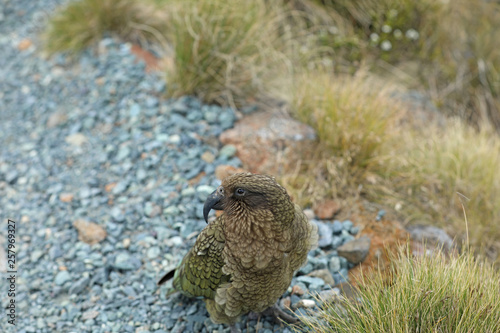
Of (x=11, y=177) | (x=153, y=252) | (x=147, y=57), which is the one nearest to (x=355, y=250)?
(x=153, y=252)

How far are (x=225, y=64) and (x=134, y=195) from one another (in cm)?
159

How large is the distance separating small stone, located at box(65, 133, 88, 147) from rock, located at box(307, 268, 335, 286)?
268cm

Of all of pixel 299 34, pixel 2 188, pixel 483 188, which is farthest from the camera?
pixel 299 34

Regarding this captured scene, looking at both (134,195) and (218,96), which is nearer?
(134,195)

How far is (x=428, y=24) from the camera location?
20.4 feet

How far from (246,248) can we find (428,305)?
976 millimetres

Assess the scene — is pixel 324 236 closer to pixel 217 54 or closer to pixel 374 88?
pixel 374 88

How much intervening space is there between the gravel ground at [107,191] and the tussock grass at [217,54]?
0.67ft

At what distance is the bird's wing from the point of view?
2795mm

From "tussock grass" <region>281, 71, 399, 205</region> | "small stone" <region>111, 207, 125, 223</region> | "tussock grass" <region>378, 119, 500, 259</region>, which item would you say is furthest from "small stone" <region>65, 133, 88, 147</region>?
"tussock grass" <region>378, 119, 500, 259</region>

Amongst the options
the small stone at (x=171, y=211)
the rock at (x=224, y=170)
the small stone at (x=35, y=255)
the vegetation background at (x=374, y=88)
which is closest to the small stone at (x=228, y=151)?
the rock at (x=224, y=170)

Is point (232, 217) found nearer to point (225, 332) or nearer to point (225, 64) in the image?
point (225, 332)

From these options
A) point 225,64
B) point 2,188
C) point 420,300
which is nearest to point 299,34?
point 225,64

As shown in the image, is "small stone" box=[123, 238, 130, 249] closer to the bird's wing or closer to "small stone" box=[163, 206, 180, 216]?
"small stone" box=[163, 206, 180, 216]
